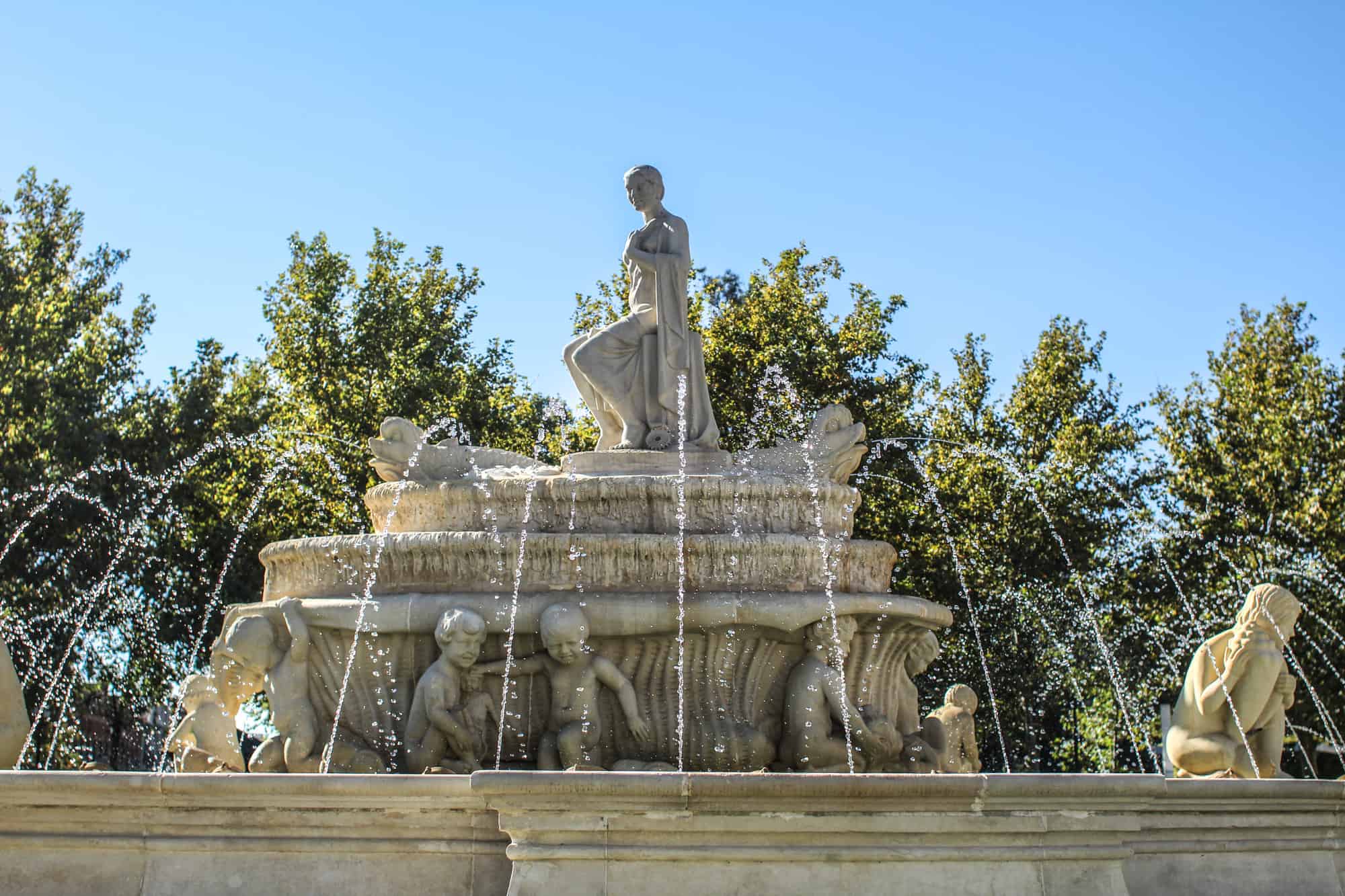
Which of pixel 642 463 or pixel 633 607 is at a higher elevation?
pixel 642 463

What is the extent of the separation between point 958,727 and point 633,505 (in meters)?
2.40

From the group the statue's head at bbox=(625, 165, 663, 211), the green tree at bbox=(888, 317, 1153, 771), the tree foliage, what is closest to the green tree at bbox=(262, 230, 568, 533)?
the tree foliage

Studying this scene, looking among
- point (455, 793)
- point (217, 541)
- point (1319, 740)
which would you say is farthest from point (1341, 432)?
point (455, 793)

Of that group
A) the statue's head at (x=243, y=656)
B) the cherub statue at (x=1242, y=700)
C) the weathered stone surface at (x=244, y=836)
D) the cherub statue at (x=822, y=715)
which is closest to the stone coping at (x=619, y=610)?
the cherub statue at (x=822, y=715)

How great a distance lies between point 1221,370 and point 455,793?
2111cm

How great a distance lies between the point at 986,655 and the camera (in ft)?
73.7

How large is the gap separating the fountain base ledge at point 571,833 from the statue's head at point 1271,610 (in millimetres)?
3085

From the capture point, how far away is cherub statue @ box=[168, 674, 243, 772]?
800 cm

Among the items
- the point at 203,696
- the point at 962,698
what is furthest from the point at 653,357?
the point at 203,696

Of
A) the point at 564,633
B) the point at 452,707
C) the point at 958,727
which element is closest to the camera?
the point at 564,633

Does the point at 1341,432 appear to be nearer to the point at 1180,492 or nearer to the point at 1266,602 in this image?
the point at 1180,492

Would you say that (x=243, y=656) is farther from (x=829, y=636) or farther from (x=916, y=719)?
(x=916, y=719)

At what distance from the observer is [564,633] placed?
7797 millimetres

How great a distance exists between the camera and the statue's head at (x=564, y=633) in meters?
7.80
